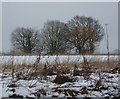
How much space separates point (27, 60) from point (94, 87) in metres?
3.46

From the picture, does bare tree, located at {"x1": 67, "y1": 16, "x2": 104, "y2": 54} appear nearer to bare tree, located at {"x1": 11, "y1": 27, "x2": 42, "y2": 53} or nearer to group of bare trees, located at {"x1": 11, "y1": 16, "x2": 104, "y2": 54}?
group of bare trees, located at {"x1": 11, "y1": 16, "x2": 104, "y2": 54}

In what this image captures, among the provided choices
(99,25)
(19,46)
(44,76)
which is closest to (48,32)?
(19,46)

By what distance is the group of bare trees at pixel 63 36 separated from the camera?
28.9 metres

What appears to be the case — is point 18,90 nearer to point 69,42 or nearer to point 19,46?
point 69,42

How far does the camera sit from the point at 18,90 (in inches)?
114

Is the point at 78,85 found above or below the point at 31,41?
below

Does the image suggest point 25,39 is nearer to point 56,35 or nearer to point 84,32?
point 56,35

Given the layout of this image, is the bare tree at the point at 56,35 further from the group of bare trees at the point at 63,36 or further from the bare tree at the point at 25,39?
the bare tree at the point at 25,39

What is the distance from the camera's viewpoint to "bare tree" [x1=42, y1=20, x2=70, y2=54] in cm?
3037

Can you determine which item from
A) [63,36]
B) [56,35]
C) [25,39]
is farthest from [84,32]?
[25,39]

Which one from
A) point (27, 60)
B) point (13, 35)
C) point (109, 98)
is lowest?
point (109, 98)

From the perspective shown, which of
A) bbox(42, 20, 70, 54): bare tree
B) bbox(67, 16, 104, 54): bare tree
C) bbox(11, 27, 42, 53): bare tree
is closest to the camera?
bbox(67, 16, 104, 54): bare tree

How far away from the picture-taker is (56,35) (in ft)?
103

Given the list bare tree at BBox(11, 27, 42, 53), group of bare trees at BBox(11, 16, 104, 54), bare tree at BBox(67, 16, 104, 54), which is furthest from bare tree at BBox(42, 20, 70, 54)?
bare tree at BBox(11, 27, 42, 53)
